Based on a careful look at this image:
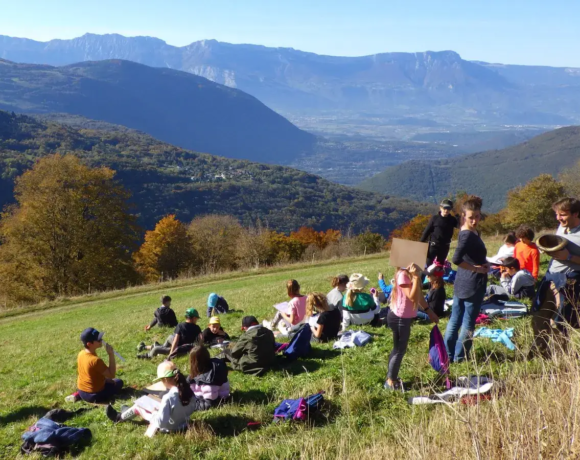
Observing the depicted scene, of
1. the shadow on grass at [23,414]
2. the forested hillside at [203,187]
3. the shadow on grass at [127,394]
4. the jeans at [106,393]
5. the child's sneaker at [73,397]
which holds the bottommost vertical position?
the forested hillside at [203,187]

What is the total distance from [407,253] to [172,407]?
374 centimetres

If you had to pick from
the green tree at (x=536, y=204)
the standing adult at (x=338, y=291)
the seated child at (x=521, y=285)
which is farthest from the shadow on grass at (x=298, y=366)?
the green tree at (x=536, y=204)

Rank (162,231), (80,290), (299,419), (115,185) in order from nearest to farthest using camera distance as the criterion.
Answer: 1. (299,419)
2. (80,290)
3. (115,185)
4. (162,231)

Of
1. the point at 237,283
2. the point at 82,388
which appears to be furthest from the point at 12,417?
the point at 237,283

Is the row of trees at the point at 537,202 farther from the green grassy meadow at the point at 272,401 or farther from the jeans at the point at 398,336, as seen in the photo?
the jeans at the point at 398,336

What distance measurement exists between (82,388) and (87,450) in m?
2.15

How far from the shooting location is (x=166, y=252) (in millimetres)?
54375

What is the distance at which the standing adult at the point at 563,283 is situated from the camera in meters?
5.88

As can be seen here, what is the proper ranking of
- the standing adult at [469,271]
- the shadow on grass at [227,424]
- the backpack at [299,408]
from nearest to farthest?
the backpack at [299,408]
the shadow on grass at [227,424]
the standing adult at [469,271]

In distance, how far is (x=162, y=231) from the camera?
5572 cm

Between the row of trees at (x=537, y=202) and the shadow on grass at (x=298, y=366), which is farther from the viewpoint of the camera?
the row of trees at (x=537, y=202)

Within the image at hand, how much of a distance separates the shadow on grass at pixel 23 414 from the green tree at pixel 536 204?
183 feet

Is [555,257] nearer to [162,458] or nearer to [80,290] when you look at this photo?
[162,458]

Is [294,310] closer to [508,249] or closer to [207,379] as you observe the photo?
[207,379]
